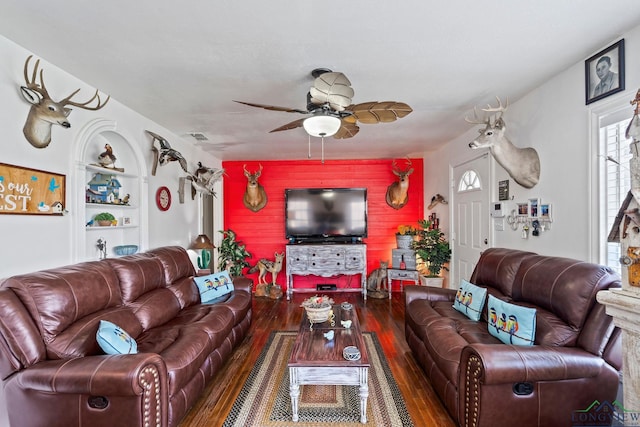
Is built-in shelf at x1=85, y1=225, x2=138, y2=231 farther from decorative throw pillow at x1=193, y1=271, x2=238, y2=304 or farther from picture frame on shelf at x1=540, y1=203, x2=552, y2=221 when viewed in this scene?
picture frame on shelf at x1=540, y1=203, x2=552, y2=221

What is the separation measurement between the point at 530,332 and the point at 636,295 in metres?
0.73

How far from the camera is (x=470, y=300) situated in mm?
2615

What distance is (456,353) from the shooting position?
6.39ft

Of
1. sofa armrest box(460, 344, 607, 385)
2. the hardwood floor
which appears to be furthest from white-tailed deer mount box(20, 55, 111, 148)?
sofa armrest box(460, 344, 607, 385)

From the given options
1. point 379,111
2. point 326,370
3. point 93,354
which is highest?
point 379,111

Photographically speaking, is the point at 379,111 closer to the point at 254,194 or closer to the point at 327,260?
the point at 327,260

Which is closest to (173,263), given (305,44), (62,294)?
(62,294)

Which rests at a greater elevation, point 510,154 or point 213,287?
point 510,154

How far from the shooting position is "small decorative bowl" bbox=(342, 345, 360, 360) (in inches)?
77.4

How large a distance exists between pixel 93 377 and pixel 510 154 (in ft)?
11.8

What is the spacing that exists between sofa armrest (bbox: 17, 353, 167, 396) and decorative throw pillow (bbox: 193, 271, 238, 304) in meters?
1.55

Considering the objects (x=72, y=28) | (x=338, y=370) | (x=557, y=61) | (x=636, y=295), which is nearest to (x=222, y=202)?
(x=72, y=28)

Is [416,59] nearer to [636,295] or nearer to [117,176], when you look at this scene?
[636,295]

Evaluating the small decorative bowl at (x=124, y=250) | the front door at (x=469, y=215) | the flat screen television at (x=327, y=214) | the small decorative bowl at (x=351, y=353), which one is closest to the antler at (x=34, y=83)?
the small decorative bowl at (x=124, y=250)
